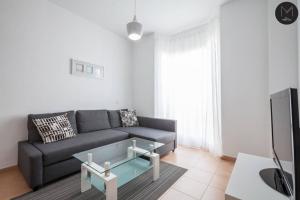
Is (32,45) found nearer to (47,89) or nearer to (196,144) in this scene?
(47,89)

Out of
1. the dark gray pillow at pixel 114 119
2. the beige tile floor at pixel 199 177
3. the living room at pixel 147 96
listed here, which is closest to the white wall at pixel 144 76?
the living room at pixel 147 96

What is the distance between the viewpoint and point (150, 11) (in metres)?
2.72

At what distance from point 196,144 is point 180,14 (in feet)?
8.92

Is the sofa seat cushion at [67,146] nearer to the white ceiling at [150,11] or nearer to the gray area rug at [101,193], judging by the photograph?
the gray area rug at [101,193]

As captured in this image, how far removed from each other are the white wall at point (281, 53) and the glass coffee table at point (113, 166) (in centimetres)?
186

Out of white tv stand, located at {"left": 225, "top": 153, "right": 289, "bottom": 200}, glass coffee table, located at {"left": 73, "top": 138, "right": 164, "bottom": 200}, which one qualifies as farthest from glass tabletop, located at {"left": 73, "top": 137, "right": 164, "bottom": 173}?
white tv stand, located at {"left": 225, "top": 153, "right": 289, "bottom": 200}

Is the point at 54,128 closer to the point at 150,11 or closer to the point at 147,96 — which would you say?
the point at 147,96

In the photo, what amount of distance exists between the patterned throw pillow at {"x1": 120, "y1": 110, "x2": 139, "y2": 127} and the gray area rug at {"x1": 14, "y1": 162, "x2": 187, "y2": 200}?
4.77 ft

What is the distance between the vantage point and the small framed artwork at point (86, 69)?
2.82m

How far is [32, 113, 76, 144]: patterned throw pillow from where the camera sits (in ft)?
6.75

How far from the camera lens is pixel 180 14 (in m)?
2.81

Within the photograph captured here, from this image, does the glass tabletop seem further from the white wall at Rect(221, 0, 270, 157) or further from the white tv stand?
the white wall at Rect(221, 0, 270, 157)

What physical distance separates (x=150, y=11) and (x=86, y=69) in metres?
1.72

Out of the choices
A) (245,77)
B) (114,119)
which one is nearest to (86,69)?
(114,119)
